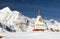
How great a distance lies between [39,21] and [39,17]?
44.6 inches

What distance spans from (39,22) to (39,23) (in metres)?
0.40

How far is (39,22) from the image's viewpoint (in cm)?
2884

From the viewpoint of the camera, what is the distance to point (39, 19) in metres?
29.1

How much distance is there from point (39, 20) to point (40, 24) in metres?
1.24

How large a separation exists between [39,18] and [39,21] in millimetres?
753

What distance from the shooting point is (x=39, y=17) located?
28344 millimetres

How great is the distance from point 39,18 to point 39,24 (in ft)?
3.58

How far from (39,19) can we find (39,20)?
18 cm

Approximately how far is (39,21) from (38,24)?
1.31 meters

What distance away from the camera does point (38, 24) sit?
28078 millimetres

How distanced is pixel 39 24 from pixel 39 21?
51.0 inches

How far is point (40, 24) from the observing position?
2792cm

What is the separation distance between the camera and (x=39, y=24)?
92.1ft

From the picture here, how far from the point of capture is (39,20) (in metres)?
29.0
